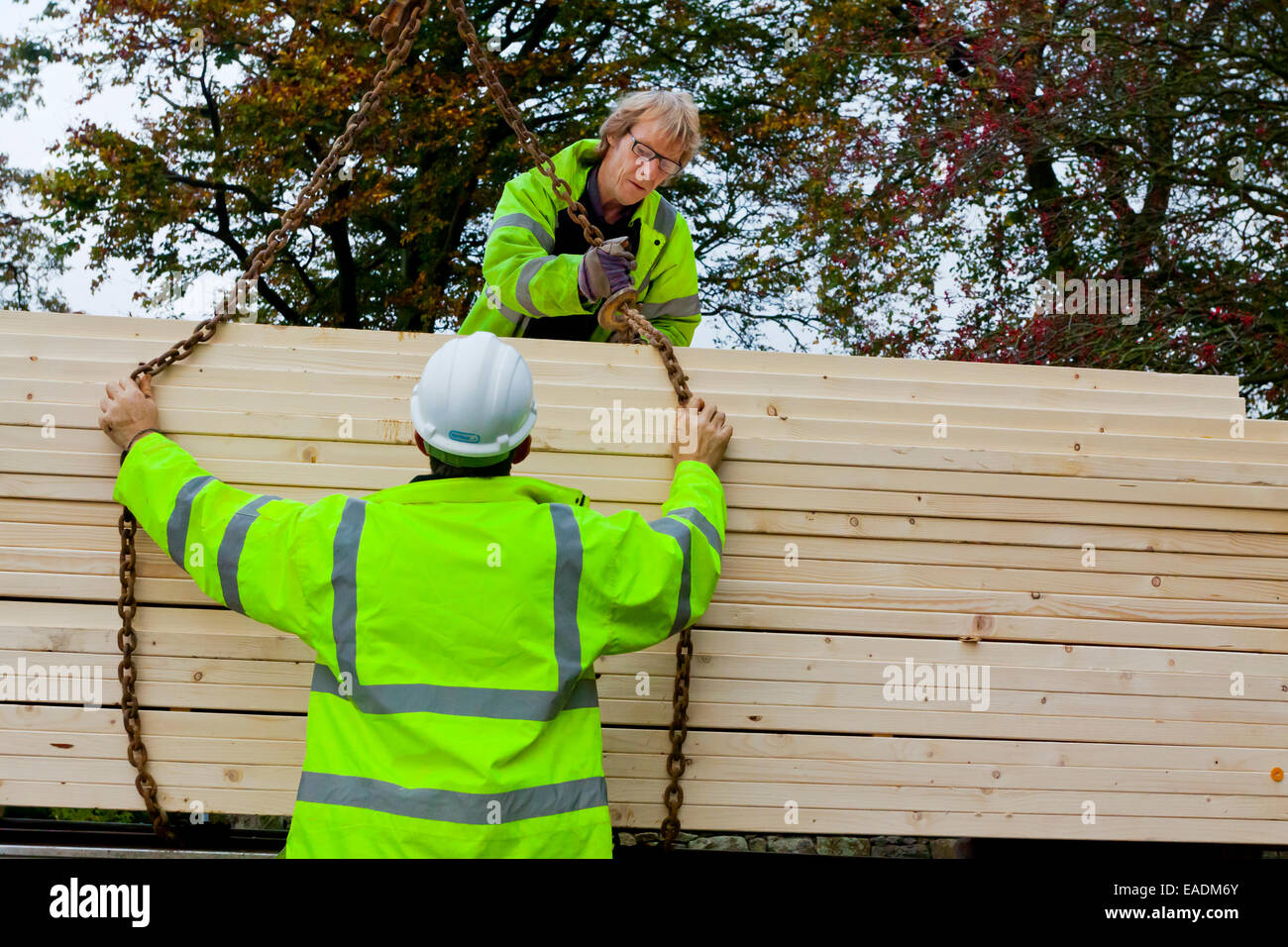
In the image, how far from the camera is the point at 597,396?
3.62 m

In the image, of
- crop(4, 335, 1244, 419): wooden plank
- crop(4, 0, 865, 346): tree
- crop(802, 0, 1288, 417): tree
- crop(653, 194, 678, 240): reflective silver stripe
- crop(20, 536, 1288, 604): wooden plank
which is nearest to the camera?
crop(20, 536, 1288, 604): wooden plank

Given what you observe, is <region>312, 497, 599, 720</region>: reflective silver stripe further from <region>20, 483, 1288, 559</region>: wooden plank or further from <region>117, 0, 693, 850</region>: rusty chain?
<region>20, 483, 1288, 559</region>: wooden plank

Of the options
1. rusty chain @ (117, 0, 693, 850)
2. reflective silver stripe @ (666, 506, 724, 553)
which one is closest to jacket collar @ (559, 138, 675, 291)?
rusty chain @ (117, 0, 693, 850)

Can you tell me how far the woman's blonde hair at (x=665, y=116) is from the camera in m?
4.23

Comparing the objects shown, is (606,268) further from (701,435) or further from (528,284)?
(701,435)

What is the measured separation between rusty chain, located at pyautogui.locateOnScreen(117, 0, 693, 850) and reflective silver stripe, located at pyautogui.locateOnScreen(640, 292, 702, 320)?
0.46 meters

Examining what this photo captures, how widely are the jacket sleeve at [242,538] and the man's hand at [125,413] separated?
18cm

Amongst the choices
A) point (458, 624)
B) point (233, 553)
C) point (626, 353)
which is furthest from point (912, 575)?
point (233, 553)

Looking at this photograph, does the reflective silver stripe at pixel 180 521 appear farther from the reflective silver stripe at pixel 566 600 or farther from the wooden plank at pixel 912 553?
the reflective silver stripe at pixel 566 600

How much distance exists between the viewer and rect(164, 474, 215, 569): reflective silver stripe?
2.92 m

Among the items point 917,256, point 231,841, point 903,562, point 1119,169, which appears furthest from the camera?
point 917,256
